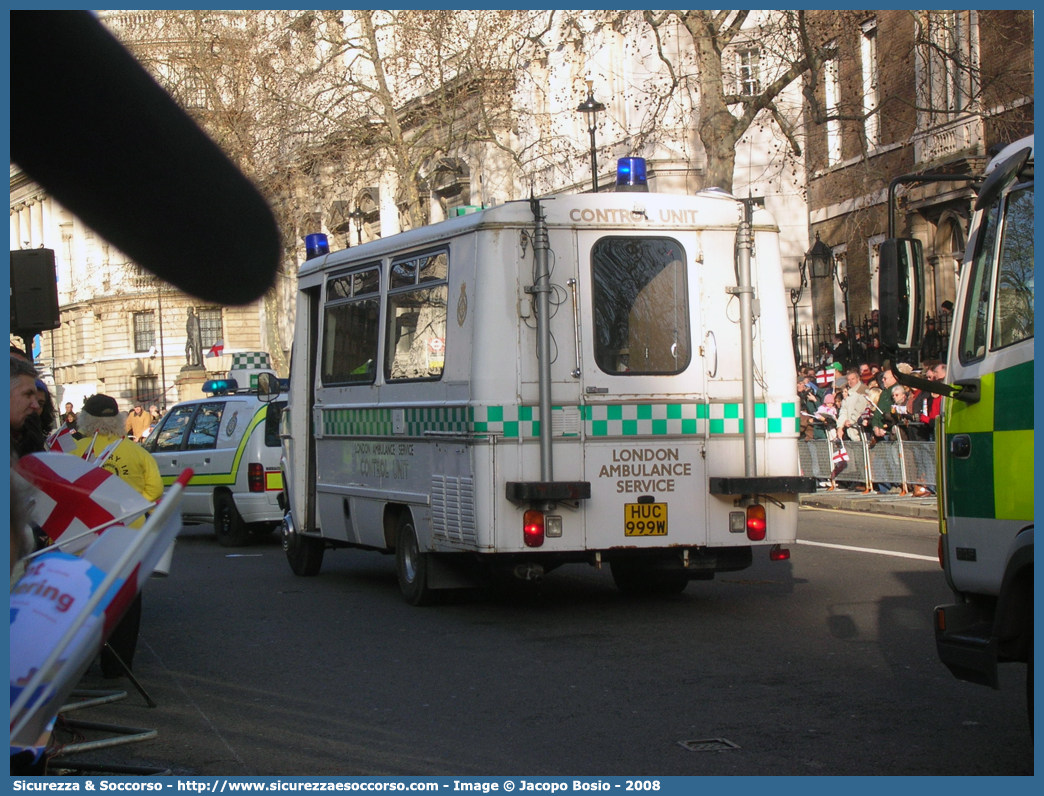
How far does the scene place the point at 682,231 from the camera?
29.8ft

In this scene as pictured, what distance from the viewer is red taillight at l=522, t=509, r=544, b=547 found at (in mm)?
8719

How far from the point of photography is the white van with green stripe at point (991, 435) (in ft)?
14.9

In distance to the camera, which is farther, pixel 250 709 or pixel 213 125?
pixel 250 709

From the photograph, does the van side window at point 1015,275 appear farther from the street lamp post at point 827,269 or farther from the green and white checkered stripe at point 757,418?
the street lamp post at point 827,269

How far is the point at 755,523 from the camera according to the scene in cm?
901

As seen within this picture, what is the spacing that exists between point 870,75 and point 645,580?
1969 centimetres

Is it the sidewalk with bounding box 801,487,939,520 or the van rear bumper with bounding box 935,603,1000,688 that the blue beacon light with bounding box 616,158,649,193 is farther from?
the sidewalk with bounding box 801,487,939,520

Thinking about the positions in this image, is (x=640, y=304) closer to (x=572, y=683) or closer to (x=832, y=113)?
(x=572, y=683)

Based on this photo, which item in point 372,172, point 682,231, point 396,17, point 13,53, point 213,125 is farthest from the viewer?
point 372,172

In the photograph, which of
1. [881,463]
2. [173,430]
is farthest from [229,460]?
[881,463]

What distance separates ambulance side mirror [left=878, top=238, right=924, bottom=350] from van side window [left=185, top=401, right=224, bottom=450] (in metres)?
12.9

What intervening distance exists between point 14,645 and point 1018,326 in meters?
3.60
